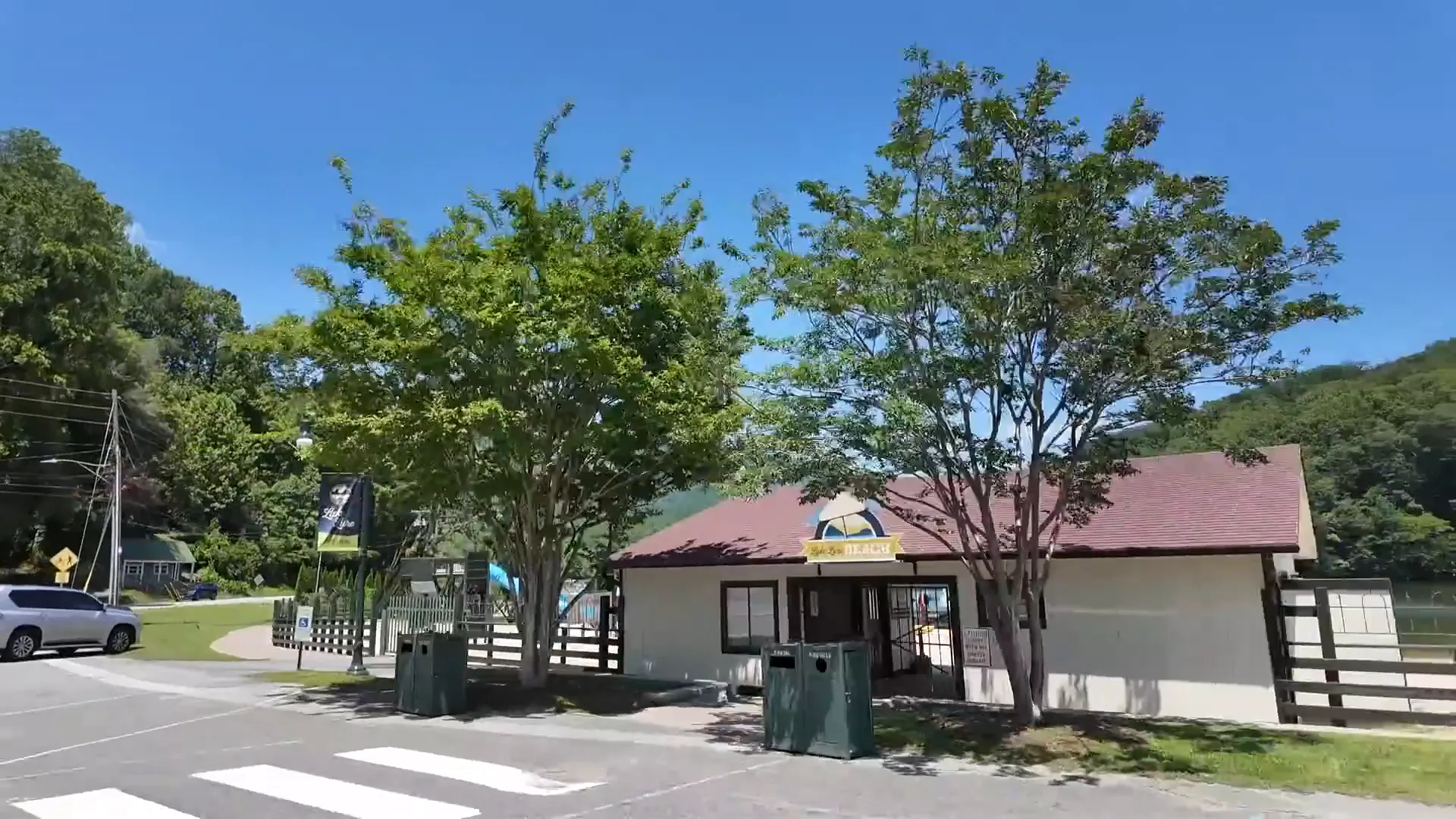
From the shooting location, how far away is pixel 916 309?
36.2 ft

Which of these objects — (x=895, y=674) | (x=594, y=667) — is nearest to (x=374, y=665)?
(x=594, y=667)

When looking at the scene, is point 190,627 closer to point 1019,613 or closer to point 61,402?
point 61,402

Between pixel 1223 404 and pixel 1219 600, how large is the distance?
9.65 ft

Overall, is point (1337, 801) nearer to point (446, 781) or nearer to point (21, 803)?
point (446, 781)

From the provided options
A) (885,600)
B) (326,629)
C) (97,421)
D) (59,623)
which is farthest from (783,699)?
(97,421)

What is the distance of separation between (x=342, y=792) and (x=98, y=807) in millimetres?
1930

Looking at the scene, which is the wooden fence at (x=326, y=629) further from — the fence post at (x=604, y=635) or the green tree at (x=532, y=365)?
the green tree at (x=532, y=365)

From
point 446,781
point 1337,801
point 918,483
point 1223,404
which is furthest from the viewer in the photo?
point 918,483

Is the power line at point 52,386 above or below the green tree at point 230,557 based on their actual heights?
above

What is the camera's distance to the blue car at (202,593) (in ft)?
181

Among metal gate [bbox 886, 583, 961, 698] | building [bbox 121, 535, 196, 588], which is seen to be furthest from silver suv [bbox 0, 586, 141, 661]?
building [bbox 121, 535, 196, 588]

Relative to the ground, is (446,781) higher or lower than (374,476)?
lower

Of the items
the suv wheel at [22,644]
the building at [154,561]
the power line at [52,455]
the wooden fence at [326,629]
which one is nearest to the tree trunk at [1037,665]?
the wooden fence at [326,629]

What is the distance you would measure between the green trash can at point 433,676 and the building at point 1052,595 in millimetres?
5272
